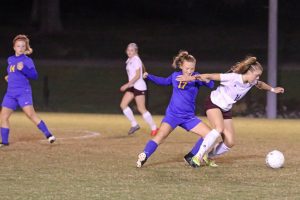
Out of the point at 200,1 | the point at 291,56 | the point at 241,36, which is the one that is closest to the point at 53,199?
the point at 291,56

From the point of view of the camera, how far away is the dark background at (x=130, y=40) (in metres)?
27.9

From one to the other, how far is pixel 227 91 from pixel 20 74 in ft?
13.0

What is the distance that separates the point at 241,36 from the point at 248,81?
31034 millimetres

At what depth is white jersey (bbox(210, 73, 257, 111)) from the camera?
451 inches

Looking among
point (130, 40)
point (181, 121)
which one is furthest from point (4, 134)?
point (130, 40)

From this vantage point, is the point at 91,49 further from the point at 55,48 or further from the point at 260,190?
the point at 260,190

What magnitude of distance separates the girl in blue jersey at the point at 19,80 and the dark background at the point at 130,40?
1096cm

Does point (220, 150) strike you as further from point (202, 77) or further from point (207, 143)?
point (202, 77)

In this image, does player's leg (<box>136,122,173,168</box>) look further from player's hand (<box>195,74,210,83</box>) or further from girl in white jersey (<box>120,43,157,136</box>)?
girl in white jersey (<box>120,43,157,136</box>)

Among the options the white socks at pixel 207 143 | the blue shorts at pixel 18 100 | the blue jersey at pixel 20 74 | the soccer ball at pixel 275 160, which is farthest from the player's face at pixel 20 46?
the soccer ball at pixel 275 160

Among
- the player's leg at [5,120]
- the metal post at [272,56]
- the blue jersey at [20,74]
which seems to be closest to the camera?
the blue jersey at [20,74]

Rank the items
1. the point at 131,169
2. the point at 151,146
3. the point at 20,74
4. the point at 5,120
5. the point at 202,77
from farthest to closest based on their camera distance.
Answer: the point at 5,120 → the point at 20,74 → the point at 151,146 → the point at 131,169 → the point at 202,77

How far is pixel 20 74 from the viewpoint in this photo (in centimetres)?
1390

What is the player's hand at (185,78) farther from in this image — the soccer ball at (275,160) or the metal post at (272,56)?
the metal post at (272,56)
